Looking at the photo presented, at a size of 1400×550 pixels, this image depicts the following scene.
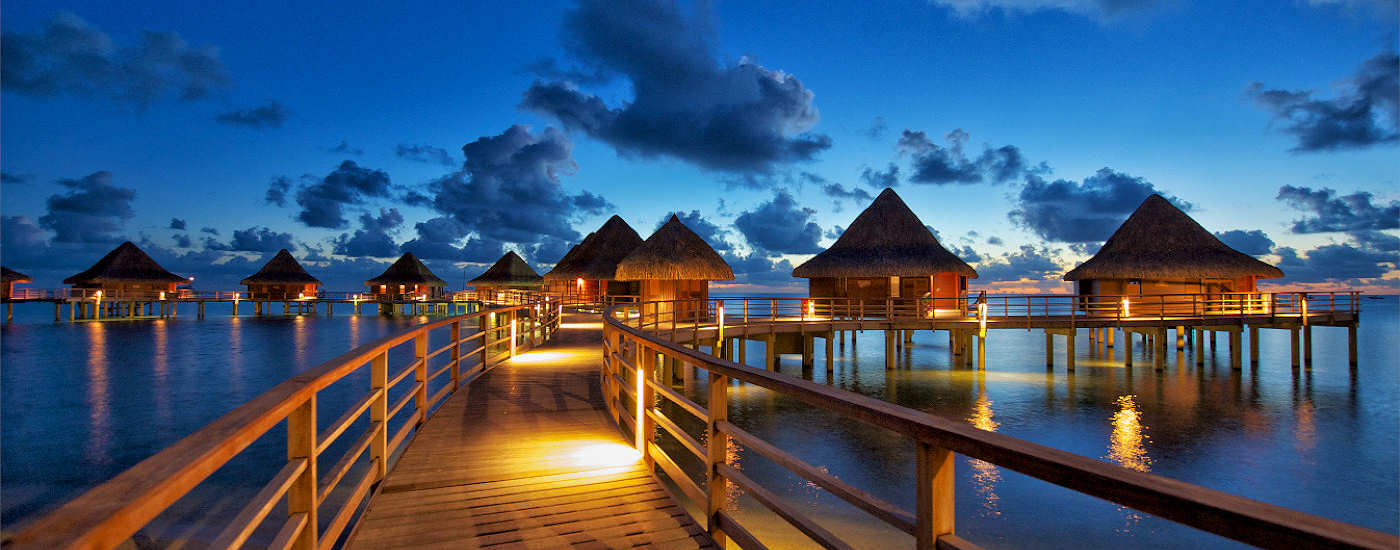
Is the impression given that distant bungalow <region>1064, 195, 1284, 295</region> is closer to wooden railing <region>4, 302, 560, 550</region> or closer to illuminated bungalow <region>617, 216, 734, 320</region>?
illuminated bungalow <region>617, 216, 734, 320</region>

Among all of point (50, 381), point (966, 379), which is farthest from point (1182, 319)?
point (50, 381)

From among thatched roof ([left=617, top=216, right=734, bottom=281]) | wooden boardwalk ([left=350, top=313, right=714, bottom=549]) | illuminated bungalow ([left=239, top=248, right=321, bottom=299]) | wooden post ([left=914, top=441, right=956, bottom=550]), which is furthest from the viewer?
illuminated bungalow ([left=239, top=248, right=321, bottom=299])

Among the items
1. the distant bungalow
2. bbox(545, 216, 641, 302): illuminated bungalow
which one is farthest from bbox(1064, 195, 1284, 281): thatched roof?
bbox(545, 216, 641, 302): illuminated bungalow

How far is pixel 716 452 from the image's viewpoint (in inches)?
125

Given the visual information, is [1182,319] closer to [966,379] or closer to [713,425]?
[966,379]

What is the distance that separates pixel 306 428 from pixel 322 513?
7695 mm

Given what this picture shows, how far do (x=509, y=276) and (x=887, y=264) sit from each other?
34.5m

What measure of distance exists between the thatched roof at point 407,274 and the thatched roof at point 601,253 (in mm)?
24319

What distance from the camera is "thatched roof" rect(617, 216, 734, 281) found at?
76.9 ft

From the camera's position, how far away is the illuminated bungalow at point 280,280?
5244cm

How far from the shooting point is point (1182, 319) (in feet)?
72.2

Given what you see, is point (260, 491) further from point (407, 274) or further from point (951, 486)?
point (407, 274)

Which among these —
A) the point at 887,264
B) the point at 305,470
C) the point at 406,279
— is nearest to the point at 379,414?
the point at 305,470

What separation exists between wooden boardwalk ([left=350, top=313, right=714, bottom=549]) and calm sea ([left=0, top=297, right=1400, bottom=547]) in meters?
3.68
